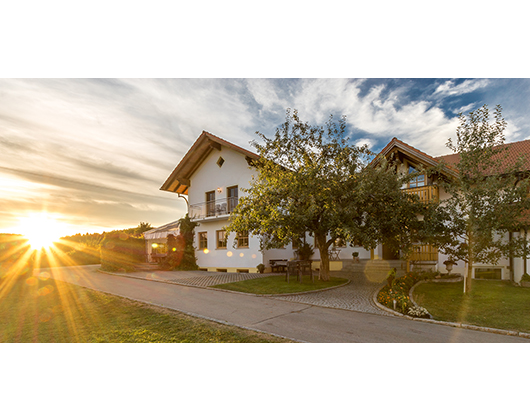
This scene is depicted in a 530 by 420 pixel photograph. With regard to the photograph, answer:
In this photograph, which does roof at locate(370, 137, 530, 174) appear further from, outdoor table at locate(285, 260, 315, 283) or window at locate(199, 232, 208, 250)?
window at locate(199, 232, 208, 250)

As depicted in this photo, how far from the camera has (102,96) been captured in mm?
4367

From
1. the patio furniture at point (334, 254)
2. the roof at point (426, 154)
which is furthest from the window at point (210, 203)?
the roof at point (426, 154)

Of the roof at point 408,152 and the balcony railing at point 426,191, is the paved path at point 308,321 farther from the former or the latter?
the balcony railing at point 426,191

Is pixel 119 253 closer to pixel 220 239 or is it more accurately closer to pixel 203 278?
pixel 220 239

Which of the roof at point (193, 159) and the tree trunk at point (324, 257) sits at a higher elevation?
the roof at point (193, 159)

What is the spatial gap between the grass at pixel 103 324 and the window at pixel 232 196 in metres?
11.2

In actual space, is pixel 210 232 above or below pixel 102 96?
below

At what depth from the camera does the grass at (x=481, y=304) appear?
713 centimetres

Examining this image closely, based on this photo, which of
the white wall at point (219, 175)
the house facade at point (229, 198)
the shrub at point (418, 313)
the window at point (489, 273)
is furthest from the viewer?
the white wall at point (219, 175)

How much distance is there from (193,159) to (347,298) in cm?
1716

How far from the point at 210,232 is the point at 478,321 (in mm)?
17804
